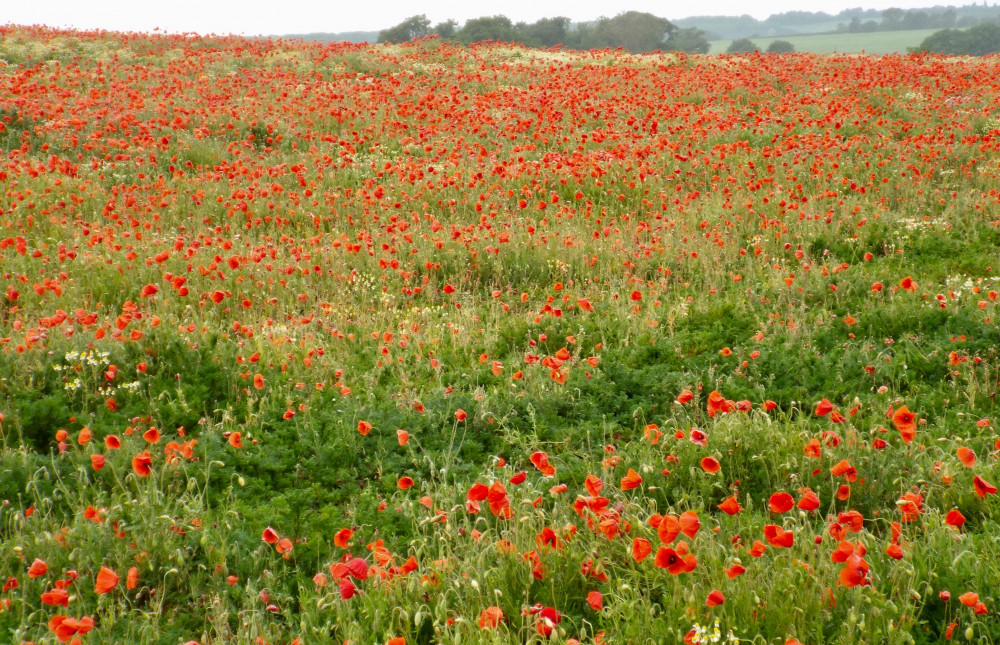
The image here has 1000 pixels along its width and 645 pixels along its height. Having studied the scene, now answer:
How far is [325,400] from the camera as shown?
4508mm

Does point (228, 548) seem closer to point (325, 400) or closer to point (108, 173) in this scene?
point (325, 400)

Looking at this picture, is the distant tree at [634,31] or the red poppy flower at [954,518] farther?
the distant tree at [634,31]

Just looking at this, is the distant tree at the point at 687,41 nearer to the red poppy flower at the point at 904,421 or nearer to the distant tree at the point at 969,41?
the distant tree at the point at 969,41

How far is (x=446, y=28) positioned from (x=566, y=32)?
7420 mm

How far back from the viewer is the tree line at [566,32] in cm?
3769

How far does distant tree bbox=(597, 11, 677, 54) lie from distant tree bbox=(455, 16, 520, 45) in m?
6.25

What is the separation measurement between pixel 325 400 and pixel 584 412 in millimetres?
1595

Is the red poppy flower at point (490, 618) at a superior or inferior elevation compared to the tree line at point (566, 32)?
inferior

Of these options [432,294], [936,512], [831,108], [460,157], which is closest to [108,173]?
[460,157]

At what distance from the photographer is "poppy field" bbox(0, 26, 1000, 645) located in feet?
8.70

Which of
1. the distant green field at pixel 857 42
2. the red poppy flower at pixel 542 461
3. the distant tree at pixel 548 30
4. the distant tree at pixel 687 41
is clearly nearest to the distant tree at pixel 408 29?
the distant tree at pixel 548 30

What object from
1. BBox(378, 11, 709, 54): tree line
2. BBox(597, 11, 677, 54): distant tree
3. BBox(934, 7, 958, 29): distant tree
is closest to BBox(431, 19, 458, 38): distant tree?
BBox(378, 11, 709, 54): tree line

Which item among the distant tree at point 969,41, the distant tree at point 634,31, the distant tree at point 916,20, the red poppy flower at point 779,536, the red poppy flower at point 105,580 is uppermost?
the distant tree at point 916,20

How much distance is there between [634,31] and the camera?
4256 centimetres
